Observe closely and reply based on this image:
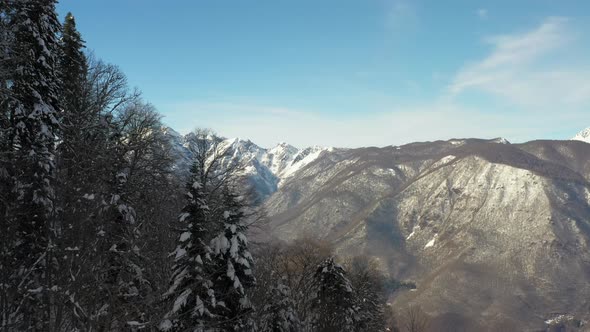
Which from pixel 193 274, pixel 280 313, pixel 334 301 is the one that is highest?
pixel 193 274

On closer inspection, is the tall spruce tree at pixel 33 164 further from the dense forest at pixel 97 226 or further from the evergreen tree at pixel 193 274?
the evergreen tree at pixel 193 274

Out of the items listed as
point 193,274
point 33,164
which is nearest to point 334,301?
point 193,274

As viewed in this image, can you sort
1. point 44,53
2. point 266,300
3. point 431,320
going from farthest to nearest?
1. point 431,320
2. point 266,300
3. point 44,53

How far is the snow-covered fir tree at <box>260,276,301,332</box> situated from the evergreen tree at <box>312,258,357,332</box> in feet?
9.53

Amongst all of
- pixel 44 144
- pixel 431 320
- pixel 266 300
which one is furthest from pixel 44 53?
pixel 431 320

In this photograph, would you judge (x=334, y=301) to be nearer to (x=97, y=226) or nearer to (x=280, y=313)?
(x=280, y=313)

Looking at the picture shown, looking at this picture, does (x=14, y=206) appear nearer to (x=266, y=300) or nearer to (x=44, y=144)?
(x=44, y=144)

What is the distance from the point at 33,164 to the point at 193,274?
8356 millimetres

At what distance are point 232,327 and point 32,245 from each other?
1055 centimetres

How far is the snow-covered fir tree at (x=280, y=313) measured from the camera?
91.4 feet

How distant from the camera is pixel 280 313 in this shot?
28047mm

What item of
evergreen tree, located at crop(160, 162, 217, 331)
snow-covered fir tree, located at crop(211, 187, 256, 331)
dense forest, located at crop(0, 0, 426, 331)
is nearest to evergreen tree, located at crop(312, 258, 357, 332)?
dense forest, located at crop(0, 0, 426, 331)

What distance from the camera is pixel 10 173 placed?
12797 mm

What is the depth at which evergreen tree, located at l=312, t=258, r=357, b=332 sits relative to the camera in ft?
102
